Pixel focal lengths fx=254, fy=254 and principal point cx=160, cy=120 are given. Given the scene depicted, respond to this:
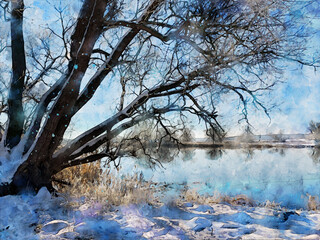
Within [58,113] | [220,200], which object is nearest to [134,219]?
[220,200]

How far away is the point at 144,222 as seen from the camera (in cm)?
355

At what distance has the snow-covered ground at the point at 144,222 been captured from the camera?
10.5 feet

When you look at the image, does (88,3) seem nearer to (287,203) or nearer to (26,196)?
(26,196)

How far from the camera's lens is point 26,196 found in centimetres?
483

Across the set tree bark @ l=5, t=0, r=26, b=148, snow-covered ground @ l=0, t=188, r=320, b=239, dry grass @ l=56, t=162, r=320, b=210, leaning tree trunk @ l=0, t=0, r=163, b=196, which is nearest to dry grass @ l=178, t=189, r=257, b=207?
dry grass @ l=56, t=162, r=320, b=210

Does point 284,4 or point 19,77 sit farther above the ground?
point 284,4

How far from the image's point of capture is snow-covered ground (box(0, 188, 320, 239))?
3.20 meters

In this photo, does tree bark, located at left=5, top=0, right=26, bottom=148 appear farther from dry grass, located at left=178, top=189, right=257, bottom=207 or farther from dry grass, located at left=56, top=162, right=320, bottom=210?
dry grass, located at left=178, top=189, right=257, bottom=207

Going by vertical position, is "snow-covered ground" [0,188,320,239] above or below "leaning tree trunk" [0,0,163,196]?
below

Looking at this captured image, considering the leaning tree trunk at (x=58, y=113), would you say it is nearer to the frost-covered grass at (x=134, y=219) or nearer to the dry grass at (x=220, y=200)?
the frost-covered grass at (x=134, y=219)

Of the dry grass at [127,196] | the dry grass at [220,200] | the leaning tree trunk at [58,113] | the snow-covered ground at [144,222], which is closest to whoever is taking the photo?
the snow-covered ground at [144,222]

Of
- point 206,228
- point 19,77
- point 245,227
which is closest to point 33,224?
point 206,228

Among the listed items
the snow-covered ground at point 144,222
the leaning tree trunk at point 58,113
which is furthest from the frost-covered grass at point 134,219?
the leaning tree trunk at point 58,113

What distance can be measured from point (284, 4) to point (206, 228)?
3642mm
